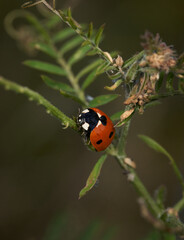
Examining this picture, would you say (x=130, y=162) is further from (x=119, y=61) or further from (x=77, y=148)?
(x=77, y=148)

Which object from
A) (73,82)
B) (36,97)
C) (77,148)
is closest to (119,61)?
(36,97)

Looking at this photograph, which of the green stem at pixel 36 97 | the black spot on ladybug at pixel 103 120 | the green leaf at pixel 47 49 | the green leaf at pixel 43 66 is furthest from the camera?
the green leaf at pixel 47 49

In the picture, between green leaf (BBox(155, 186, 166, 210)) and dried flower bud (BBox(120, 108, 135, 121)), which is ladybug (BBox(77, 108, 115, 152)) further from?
green leaf (BBox(155, 186, 166, 210))

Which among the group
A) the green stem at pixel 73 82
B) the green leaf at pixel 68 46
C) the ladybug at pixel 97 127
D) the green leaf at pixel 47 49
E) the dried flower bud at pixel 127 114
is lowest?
the dried flower bud at pixel 127 114

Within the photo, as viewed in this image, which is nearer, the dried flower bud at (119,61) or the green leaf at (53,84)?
the dried flower bud at (119,61)

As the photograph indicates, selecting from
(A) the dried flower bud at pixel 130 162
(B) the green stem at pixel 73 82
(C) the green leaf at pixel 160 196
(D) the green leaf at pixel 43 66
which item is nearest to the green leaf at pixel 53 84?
(B) the green stem at pixel 73 82

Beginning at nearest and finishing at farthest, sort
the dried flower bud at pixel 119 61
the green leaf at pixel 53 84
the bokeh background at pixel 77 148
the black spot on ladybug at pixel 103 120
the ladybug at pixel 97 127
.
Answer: the dried flower bud at pixel 119 61, the ladybug at pixel 97 127, the black spot on ladybug at pixel 103 120, the green leaf at pixel 53 84, the bokeh background at pixel 77 148

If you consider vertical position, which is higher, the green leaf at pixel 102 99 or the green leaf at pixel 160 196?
the green leaf at pixel 102 99

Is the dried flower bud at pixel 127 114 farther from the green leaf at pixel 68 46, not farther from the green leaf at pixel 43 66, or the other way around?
the green leaf at pixel 68 46
